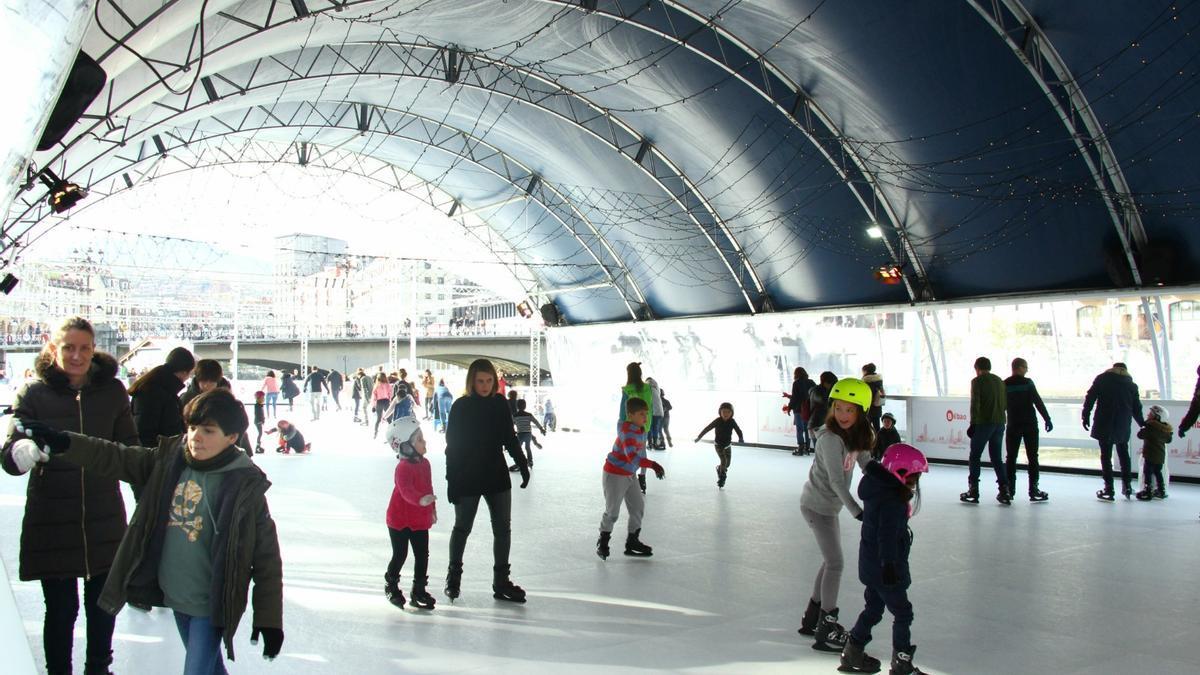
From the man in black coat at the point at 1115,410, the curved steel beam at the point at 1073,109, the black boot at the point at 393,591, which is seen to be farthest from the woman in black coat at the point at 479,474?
the curved steel beam at the point at 1073,109

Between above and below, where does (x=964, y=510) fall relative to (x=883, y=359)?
below

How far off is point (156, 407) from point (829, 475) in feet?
12.5

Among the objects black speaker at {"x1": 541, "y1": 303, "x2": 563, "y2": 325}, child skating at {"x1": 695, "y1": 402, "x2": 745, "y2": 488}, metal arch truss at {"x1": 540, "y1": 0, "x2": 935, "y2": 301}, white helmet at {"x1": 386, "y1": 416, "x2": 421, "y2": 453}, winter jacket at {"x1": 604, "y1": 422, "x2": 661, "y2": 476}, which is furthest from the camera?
black speaker at {"x1": 541, "y1": 303, "x2": 563, "y2": 325}

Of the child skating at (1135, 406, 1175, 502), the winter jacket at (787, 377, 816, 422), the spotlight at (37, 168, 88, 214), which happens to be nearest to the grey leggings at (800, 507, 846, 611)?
the child skating at (1135, 406, 1175, 502)

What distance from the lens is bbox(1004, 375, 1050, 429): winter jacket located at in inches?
424

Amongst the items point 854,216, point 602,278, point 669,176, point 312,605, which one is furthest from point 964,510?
point 602,278

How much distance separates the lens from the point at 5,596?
2.15 m

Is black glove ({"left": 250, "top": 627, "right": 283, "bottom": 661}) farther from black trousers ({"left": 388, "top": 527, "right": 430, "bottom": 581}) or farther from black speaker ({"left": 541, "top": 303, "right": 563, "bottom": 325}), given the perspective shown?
black speaker ({"left": 541, "top": 303, "right": 563, "bottom": 325})

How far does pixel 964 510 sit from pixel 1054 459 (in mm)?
4785

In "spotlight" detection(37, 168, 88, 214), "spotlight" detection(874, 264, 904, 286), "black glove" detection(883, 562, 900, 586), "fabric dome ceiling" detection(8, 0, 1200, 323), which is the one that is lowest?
"black glove" detection(883, 562, 900, 586)

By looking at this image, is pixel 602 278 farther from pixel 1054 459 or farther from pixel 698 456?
pixel 1054 459

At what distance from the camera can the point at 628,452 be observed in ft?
23.5

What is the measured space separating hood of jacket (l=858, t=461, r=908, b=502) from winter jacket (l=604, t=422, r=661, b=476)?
9.17 feet

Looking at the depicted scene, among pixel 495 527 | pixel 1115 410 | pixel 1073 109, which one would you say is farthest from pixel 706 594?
pixel 1073 109
